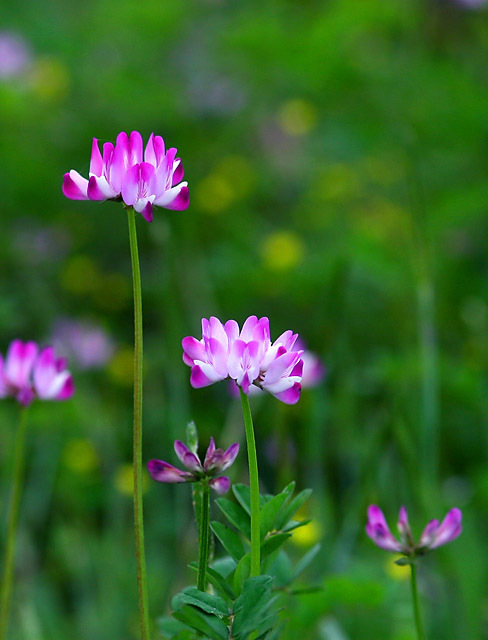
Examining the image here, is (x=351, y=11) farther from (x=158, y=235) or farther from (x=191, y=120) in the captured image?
(x=158, y=235)

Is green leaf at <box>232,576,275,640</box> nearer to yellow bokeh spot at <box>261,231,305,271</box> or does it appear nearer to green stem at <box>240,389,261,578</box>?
green stem at <box>240,389,261,578</box>

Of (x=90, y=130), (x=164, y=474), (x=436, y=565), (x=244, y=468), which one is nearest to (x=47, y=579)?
(x=244, y=468)

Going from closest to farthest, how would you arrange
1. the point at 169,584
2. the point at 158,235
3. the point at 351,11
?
the point at 158,235 < the point at 169,584 < the point at 351,11

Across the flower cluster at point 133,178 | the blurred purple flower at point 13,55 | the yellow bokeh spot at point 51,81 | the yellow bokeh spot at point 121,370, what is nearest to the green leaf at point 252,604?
the flower cluster at point 133,178

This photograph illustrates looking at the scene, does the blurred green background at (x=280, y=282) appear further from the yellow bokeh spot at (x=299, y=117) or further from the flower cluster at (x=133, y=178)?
the flower cluster at (x=133, y=178)

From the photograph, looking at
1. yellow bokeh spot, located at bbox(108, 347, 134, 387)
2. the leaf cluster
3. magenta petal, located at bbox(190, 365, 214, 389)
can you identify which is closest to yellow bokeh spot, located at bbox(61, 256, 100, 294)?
yellow bokeh spot, located at bbox(108, 347, 134, 387)

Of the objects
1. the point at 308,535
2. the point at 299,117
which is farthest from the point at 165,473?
the point at 299,117
